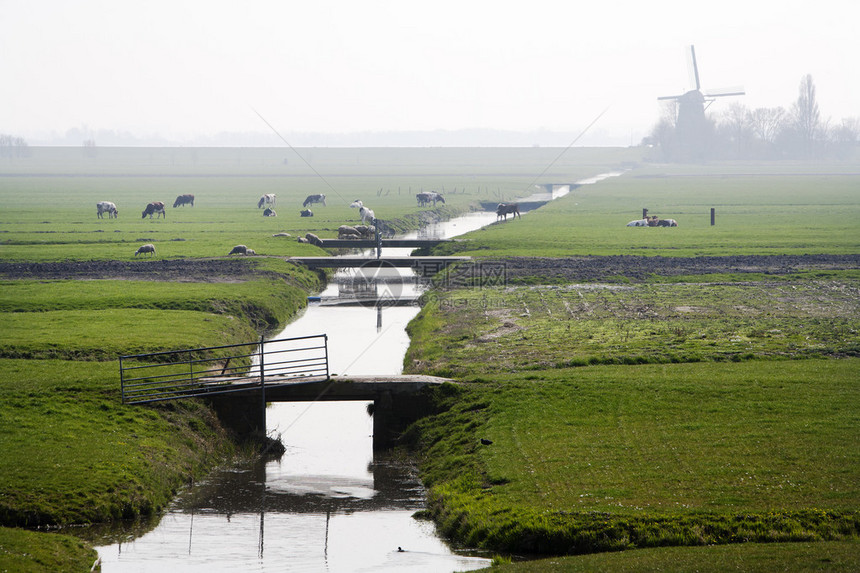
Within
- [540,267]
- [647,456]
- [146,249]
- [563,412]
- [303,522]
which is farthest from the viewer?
[146,249]

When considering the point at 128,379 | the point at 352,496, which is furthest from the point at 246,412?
the point at 352,496

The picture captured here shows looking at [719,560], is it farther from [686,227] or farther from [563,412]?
[686,227]

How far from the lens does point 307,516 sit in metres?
20.4

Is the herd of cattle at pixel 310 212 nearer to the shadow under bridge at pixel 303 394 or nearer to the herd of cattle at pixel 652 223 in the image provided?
the herd of cattle at pixel 652 223

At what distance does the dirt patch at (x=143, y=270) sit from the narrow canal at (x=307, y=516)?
21229mm

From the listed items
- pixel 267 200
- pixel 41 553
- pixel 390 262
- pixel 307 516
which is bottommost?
pixel 307 516

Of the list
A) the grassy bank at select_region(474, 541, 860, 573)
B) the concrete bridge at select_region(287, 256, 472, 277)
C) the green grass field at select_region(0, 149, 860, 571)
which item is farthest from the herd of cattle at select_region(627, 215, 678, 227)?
the grassy bank at select_region(474, 541, 860, 573)

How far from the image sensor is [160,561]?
691 inches

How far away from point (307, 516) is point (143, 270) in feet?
116

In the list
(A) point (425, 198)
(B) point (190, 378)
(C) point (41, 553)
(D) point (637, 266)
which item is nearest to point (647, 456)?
(C) point (41, 553)

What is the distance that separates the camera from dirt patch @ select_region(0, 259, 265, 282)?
163 ft

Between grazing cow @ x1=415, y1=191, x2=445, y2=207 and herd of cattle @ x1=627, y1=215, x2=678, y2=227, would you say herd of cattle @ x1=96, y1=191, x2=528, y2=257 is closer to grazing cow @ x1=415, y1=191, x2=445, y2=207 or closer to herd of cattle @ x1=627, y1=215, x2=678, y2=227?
grazing cow @ x1=415, y1=191, x2=445, y2=207

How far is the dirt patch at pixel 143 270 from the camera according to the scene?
49.7 metres

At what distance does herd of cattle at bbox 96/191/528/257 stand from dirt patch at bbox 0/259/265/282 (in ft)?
14.8
